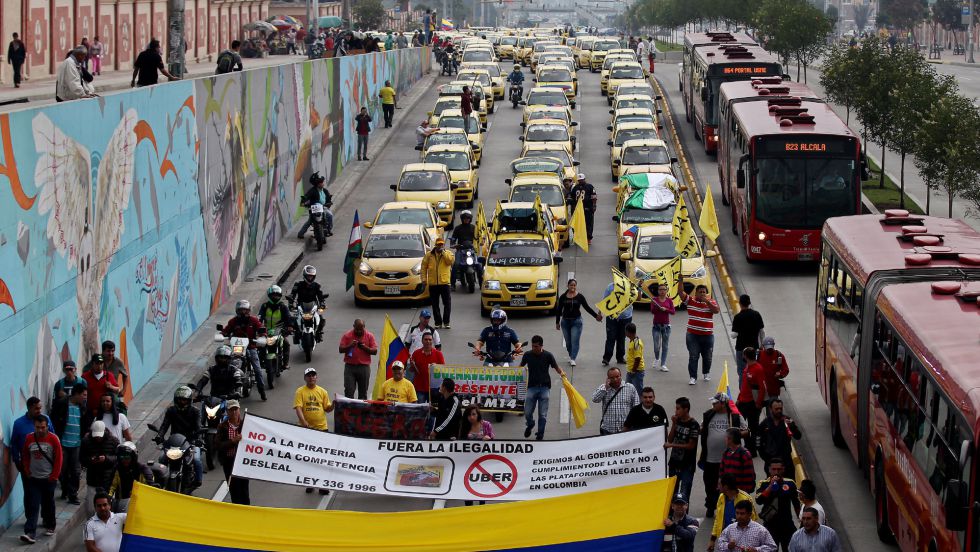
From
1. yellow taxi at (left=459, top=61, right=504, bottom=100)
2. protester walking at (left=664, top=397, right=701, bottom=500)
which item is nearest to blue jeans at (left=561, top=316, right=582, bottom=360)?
protester walking at (left=664, top=397, right=701, bottom=500)

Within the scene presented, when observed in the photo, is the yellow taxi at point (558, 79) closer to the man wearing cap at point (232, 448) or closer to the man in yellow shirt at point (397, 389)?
the man in yellow shirt at point (397, 389)

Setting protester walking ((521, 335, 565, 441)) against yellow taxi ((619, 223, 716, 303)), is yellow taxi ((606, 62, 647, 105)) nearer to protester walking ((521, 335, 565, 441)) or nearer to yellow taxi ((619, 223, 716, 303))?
yellow taxi ((619, 223, 716, 303))

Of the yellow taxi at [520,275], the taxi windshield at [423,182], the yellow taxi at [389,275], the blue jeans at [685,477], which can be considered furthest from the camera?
the taxi windshield at [423,182]

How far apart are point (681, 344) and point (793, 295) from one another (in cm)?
517

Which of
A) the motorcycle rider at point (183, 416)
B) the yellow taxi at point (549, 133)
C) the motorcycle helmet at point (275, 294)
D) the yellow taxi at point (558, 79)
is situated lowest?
the motorcycle rider at point (183, 416)

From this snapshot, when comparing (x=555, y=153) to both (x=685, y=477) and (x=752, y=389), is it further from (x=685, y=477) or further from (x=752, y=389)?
(x=685, y=477)

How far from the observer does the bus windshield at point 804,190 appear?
109ft

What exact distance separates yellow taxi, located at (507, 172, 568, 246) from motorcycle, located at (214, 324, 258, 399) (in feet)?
49.3

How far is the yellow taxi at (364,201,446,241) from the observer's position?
35125mm

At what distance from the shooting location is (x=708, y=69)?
50.9 metres

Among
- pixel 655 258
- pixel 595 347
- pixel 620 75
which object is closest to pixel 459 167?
pixel 655 258

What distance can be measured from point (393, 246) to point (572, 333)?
7.47 meters

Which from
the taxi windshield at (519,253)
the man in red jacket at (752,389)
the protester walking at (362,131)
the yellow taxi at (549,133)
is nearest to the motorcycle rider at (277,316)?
the taxi windshield at (519,253)

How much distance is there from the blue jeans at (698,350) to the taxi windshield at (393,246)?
8760 millimetres
